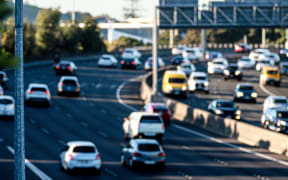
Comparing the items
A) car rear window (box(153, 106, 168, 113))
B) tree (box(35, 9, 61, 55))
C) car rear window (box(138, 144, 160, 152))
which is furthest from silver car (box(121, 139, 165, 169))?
tree (box(35, 9, 61, 55))

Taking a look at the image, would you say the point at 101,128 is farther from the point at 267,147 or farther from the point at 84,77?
the point at 84,77

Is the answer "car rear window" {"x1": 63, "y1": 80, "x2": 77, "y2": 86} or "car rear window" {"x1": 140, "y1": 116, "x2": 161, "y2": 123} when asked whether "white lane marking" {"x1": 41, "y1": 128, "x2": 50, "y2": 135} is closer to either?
"car rear window" {"x1": 140, "y1": 116, "x2": 161, "y2": 123}

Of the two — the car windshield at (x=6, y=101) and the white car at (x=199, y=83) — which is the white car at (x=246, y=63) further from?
the car windshield at (x=6, y=101)

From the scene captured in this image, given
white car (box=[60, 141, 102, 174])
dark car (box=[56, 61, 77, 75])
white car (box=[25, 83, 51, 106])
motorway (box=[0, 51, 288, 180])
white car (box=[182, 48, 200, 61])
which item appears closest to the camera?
white car (box=[60, 141, 102, 174])

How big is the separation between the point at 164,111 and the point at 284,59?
6277 cm

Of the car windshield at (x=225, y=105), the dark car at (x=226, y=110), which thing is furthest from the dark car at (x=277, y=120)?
the car windshield at (x=225, y=105)

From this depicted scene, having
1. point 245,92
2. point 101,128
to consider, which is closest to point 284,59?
point 245,92

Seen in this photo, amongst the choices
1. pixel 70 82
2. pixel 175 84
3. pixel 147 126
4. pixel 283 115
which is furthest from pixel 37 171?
pixel 175 84

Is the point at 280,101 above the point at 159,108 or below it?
above

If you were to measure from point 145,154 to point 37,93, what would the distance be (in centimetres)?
2176

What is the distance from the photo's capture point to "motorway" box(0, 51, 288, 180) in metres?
26.6

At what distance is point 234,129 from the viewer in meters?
38.1

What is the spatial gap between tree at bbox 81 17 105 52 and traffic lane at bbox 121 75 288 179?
293 feet

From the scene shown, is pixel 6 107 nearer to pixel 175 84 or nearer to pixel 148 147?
pixel 148 147
